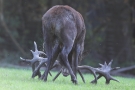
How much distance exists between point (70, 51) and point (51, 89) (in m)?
2.82

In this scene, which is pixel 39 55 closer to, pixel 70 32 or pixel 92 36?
pixel 70 32

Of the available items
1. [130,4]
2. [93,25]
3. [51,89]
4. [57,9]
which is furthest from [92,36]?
[51,89]

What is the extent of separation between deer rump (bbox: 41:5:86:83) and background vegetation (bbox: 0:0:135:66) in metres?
12.3

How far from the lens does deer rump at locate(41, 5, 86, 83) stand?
41.6ft

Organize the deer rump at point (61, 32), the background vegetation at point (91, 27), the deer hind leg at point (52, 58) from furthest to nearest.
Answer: the background vegetation at point (91, 27) < the deer hind leg at point (52, 58) < the deer rump at point (61, 32)

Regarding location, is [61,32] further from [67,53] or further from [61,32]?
[67,53]

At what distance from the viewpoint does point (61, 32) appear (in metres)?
12.6

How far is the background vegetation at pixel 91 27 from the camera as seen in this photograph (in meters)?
26.8

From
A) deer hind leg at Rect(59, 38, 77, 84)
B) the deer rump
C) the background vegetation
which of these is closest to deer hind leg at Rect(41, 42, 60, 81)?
the deer rump

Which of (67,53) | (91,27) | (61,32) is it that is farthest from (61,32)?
(91,27)

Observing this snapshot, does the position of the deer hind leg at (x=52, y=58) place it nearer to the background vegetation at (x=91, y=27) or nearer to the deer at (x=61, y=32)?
the deer at (x=61, y=32)

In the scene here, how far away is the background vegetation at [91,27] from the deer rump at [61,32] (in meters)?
12.3

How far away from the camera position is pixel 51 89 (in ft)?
36.1

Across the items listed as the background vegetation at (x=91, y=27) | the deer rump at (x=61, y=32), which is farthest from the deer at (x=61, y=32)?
the background vegetation at (x=91, y=27)
